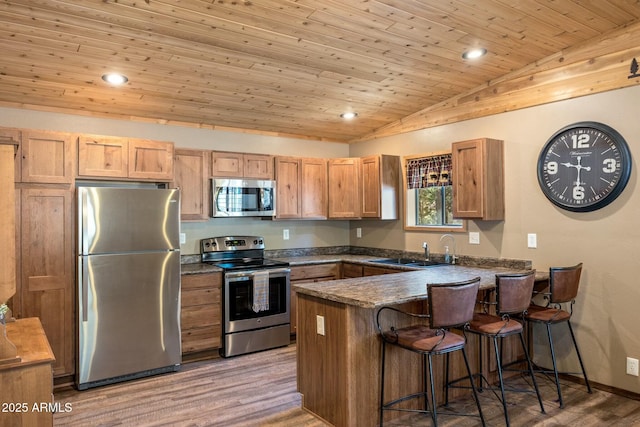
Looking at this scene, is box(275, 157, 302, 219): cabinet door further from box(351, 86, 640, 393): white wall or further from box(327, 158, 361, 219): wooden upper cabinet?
box(351, 86, 640, 393): white wall

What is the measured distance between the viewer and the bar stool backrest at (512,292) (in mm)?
3023

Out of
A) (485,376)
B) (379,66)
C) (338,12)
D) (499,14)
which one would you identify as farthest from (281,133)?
(485,376)

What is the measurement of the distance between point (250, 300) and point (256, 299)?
0.20 ft

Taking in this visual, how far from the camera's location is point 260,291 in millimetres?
4613

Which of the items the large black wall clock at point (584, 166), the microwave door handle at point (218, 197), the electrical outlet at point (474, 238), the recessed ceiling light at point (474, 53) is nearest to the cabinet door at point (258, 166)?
the microwave door handle at point (218, 197)

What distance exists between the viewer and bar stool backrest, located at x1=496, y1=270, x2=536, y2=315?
9.92ft

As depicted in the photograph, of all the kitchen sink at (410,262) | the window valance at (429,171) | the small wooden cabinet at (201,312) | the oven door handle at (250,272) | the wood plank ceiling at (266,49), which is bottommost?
the small wooden cabinet at (201,312)

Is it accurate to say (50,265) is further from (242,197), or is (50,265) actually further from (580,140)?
(580,140)

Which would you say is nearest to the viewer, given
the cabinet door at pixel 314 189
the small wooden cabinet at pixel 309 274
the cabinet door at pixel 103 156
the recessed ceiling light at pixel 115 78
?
the recessed ceiling light at pixel 115 78

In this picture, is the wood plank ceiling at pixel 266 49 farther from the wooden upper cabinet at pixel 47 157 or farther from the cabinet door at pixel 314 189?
the cabinet door at pixel 314 189

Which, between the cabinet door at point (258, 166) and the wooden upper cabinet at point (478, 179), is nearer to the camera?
the wooden upper cabinet at point (478, 179)

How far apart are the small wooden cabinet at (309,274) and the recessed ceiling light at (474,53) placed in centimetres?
268

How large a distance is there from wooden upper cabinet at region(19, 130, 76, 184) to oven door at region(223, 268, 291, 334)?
171cm

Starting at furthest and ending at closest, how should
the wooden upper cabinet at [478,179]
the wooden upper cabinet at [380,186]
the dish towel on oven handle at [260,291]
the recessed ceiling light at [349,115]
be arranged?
the wooden upper cabinet at [380,186] < the recessed ceiling light at [349,115] < the dish towel on oven handle at [260,291] < the wooden upper cabinet at [478,179]
